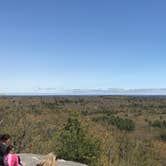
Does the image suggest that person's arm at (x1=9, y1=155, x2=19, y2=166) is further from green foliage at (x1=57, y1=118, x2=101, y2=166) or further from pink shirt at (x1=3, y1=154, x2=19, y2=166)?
green foliage at (x1=57, y1=118, x2=101, y2=166)

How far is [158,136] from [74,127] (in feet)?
156

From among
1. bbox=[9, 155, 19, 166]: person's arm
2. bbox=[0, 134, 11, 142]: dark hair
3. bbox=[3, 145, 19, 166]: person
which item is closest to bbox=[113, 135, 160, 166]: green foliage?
bbox=[9, 155, 19, 166]: person's arm

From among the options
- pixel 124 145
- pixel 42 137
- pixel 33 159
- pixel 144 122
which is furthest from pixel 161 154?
pixel 144 122

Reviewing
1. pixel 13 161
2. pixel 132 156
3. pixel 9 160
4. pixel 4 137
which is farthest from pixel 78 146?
pixel 4 137

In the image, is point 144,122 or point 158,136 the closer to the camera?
point 158,136

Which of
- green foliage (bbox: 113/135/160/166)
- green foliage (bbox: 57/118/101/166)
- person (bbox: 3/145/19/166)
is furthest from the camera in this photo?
green foliage (bbox: 113/135/160/166)

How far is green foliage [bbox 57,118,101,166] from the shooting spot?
33750 mm

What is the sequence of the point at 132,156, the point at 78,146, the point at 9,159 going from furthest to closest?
the point at 132,156
the point at 78,146
the point at 9,159

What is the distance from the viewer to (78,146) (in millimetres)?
34156

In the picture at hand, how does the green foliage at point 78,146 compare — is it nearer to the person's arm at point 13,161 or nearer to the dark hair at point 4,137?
the person's arm at point 13,161

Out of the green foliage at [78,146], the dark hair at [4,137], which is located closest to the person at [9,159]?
the dark hair at [4,137]

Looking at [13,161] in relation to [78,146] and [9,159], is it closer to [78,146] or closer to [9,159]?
[9,159]

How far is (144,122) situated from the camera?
106062 mm

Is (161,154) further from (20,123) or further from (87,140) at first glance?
(87,140)
